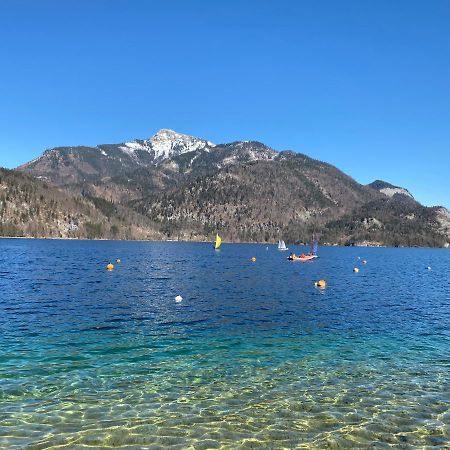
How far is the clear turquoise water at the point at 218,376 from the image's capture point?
18.1m

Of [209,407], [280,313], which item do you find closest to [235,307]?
[280,313]

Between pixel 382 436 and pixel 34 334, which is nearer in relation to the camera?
pixel 382 436

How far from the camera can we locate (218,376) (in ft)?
85.7

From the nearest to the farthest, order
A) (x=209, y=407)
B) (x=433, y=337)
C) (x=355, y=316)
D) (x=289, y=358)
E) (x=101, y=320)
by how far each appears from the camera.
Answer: (x=209, y=407) → (x=289, y=358) → (x=433, y=337) → (x=101, y=320) → (x=355, y=316)

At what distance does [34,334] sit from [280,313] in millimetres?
28717

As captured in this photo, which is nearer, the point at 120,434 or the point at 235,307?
the point at 120,434

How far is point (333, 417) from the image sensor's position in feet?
65.9

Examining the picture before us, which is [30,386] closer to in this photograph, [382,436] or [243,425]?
[243,425]

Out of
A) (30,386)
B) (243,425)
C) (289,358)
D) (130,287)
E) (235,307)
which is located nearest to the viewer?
(243,425)

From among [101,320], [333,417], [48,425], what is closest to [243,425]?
[333,417]

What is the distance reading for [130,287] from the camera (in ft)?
242

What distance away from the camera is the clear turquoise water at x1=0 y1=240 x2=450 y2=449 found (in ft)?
59.3

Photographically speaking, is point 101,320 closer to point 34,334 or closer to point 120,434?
point 34,334

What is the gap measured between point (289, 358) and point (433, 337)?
1841 centimetres
